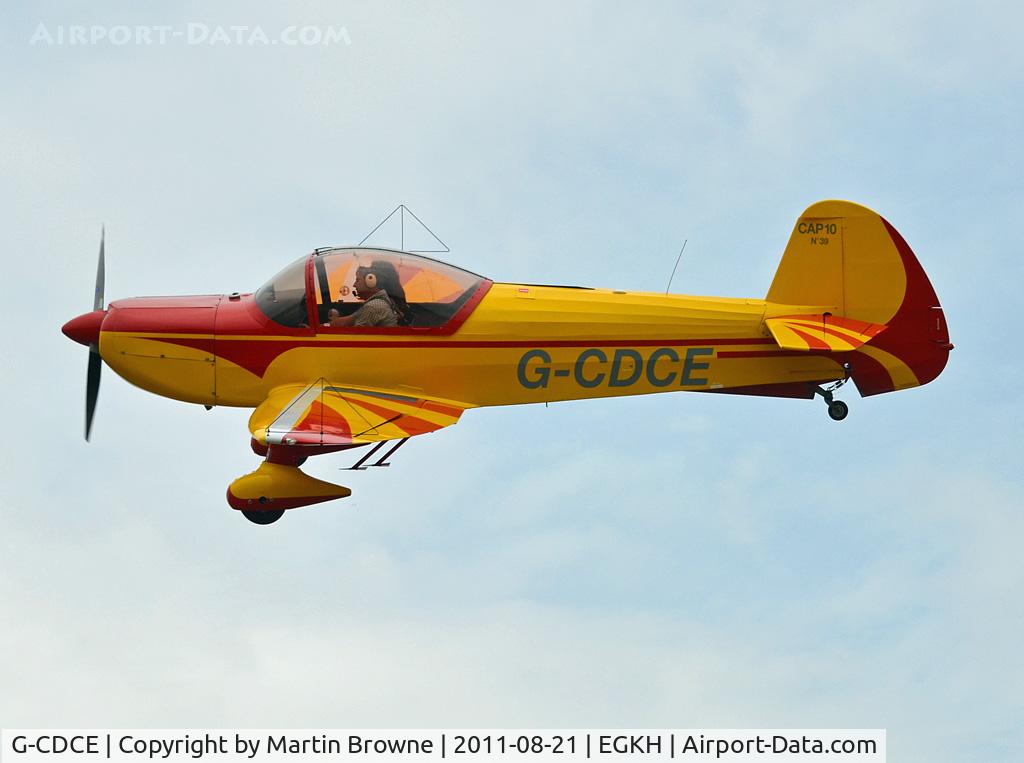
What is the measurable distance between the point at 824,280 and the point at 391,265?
4066 millimetres

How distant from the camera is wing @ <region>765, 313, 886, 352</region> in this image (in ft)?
48.9

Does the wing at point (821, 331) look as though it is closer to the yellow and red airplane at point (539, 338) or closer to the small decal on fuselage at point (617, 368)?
the yellow and red airplane at point (539, 338)

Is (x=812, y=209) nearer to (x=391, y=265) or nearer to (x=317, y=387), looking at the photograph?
(x=391, y=265)

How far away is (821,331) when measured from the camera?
49.8ft

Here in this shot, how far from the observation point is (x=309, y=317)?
15172 millimetres

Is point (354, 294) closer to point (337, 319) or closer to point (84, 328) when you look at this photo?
→ point (337, 319)

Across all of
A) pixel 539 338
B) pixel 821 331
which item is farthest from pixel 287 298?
pixel 821 331

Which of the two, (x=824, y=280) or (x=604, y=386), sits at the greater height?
(x=824, y=280)

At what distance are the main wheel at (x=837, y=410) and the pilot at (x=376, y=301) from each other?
409cm

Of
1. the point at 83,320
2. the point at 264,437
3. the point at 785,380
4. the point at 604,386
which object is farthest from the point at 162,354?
the point at 785,380

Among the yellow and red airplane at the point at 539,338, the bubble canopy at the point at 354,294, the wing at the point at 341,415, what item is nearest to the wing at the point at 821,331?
the yellow and red airplane at the point at 539,338

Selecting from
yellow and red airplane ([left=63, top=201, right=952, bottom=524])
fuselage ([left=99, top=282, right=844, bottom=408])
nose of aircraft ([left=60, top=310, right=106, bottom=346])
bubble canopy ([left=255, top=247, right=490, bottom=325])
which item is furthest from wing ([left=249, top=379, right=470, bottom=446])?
nose of aircraft ([left=60, top=310, right=106, bottom=346])

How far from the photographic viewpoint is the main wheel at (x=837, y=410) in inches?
610

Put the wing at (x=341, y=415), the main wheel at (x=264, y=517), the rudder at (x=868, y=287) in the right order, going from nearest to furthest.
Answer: the wing at (x=341, y=415) → the main wheel at (x=264, y=517) → the rudder at (x=868, y=287)
